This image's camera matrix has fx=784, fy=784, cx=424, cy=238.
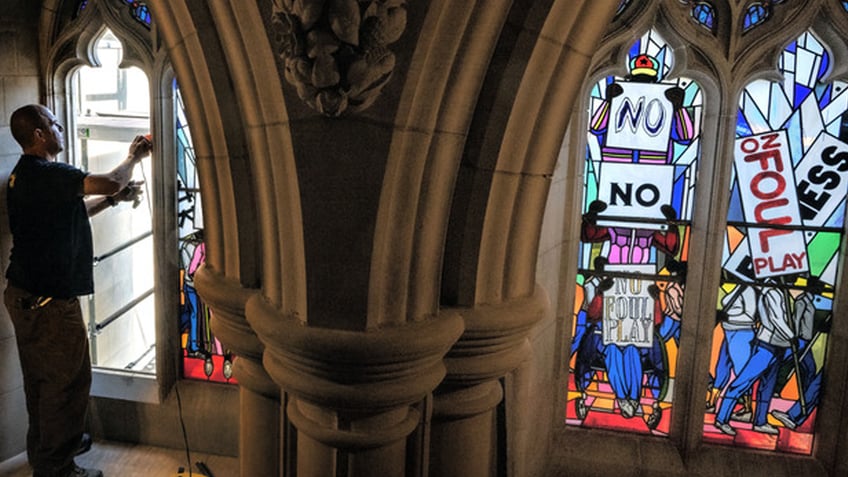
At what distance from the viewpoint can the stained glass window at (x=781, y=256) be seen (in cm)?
271

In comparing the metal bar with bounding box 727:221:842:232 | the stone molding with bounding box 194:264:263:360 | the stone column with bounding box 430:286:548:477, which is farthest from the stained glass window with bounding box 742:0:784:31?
the stone molding with bounding box 194:264:263:360

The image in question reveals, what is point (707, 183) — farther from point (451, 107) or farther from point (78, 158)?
point (78, 158)

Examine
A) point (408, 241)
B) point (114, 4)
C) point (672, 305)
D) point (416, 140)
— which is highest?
point (114, 4)

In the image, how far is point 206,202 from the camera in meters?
1.32

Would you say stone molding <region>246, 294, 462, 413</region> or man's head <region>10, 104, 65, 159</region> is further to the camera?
man's head <region>10, 104, 65, 159</region>

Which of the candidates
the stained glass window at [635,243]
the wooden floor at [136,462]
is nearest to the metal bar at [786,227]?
the stained glass window at [635,243]

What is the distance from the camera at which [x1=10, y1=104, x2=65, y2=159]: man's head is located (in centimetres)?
252

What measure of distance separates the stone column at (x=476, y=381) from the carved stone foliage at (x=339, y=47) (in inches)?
15.1

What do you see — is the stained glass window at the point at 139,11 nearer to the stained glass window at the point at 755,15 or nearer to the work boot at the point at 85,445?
the work boot at the point at 85,445

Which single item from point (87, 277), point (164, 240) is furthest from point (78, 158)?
point (87, 277)

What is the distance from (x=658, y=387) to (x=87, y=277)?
6.86 feet

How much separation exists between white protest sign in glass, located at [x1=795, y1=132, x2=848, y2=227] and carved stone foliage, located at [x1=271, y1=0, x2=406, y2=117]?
220 cm

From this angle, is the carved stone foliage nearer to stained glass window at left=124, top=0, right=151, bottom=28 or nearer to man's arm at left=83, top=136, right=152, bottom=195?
man's arm at left=83, top=136, right=152, bottom=195

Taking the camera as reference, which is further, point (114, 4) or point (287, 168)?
point (114, 4)
